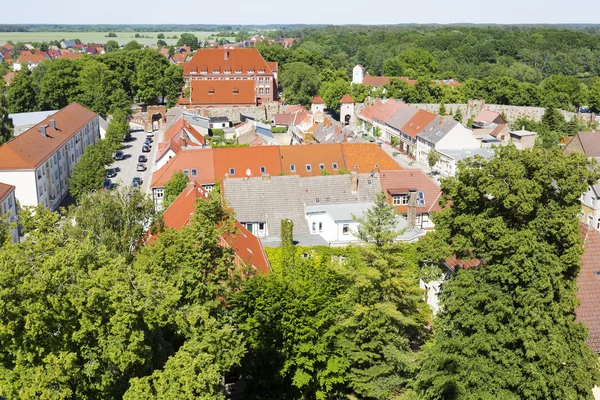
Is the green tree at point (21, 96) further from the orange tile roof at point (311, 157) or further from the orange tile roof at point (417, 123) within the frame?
the orange tile roof at point (417, 123)

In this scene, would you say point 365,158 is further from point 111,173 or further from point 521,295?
point 521,295

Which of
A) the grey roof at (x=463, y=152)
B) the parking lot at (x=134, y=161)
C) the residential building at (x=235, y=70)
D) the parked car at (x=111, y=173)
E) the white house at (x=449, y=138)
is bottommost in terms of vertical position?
the parking lot at (x=134, y=161)

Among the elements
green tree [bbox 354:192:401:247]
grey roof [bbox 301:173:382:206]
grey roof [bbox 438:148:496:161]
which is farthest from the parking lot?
green tree [bbox 354:192:401:247]

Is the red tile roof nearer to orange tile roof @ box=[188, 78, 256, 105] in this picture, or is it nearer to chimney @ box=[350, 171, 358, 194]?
Answer: chimney @ box=[350, 171, 358, 194]

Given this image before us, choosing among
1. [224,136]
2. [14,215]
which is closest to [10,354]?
[14,215]

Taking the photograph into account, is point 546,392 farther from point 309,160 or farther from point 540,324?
point 309,160

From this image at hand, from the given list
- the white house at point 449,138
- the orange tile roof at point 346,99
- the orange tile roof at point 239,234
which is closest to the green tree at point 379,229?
the orange tile roof at point 239,234

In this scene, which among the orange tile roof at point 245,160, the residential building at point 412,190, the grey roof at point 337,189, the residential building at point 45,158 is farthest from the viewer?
the orange tile roof at point 245,160
